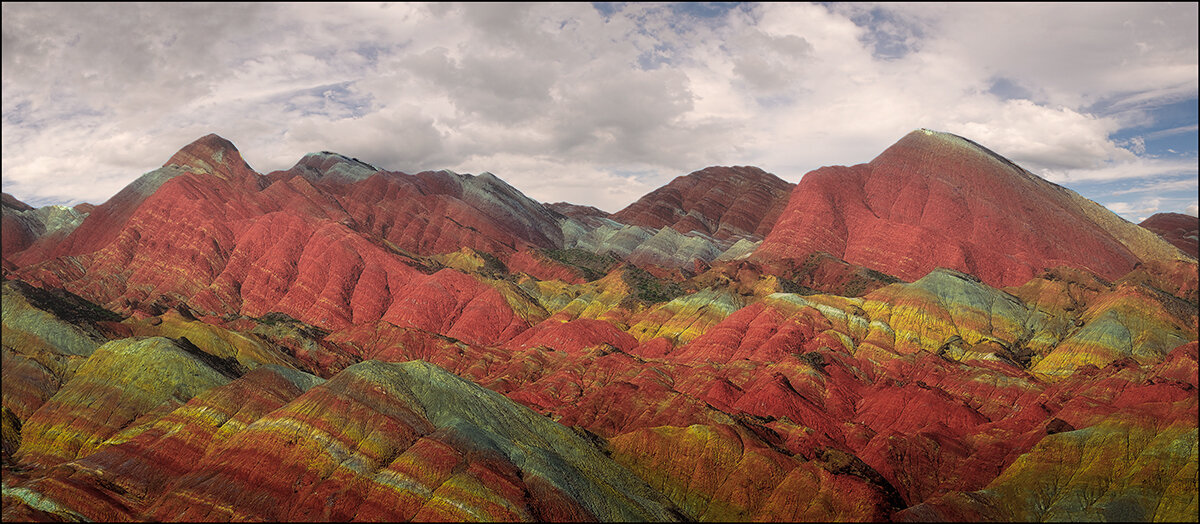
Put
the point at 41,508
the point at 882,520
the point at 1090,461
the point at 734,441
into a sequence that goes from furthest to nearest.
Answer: the point at 734,441 < the point at 1090,461 < the point at 882,520 < the point at 41,508

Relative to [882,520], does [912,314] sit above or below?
above

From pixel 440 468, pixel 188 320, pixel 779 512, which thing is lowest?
pixel 779 512

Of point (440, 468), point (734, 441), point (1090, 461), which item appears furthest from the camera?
point (734, 441)

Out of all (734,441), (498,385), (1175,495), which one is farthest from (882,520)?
(498,385)

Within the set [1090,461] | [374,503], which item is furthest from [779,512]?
[374,503]

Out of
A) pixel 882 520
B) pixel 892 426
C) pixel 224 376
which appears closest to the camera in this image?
pixel 882 520

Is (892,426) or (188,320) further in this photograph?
(188,320)

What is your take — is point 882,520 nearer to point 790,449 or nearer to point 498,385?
point 790,449

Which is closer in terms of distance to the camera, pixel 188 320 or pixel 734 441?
pixel 734 441

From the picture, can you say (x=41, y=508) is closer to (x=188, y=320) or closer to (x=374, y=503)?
(x=374, y=503)
